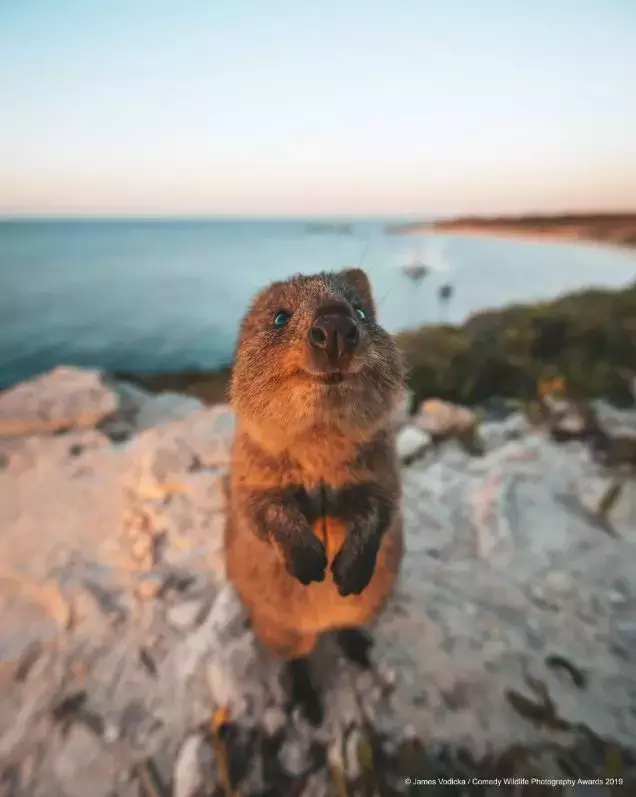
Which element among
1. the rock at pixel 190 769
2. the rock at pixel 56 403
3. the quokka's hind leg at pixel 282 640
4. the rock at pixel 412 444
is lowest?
the rock at pixel 190 769

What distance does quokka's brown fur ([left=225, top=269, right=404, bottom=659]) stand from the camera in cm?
88

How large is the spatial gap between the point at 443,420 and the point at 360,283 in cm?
141

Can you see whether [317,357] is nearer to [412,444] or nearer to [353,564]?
[353,564]

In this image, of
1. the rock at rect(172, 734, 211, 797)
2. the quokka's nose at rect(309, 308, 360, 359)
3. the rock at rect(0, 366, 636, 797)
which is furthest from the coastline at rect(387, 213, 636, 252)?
the rock at rect(172, 734, 211, 797)

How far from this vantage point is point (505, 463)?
7.21ft

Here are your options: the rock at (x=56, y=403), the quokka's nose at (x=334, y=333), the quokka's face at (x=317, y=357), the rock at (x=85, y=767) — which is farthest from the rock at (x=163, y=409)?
the quokka's nose at (x=334, y=333)

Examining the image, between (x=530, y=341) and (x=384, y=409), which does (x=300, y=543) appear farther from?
(x=530, y=341)

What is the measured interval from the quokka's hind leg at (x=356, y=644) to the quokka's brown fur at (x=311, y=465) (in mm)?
68

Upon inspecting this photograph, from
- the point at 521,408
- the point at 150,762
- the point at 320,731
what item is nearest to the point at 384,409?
the point at 320,731

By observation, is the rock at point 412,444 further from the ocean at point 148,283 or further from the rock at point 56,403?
the rock at point 56,403

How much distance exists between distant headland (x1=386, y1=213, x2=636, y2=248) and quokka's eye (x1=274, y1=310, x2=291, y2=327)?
1093 mm

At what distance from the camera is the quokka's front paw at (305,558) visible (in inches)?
41.8

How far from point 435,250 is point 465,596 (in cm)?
133

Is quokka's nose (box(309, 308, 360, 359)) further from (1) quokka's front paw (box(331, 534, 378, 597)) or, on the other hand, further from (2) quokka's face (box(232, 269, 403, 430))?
(1) quokka's front paw (box(331, 534, 378, 597))
